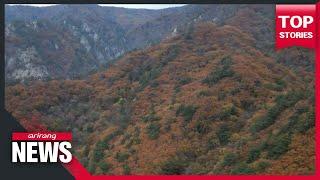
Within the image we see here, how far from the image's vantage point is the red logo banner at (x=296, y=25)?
1622 cm

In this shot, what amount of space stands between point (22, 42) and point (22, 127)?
826 inches

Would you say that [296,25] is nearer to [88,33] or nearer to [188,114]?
[188,114]

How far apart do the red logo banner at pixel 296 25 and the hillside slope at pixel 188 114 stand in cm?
Result: 302

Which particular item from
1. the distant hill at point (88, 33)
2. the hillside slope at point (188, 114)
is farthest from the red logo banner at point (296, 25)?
the distant hill at point (88, 33)

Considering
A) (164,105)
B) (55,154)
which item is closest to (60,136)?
(55,154)

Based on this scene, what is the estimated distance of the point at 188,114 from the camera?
897 inches

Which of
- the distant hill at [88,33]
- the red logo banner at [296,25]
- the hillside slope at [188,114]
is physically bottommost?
the hillside slope at [188,114]

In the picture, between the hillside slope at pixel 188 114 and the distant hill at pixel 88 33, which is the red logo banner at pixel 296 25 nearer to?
the hillside slope at pixel 188 114

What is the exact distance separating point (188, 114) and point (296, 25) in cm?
742

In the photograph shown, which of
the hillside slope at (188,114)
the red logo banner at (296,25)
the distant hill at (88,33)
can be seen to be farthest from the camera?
the distant hill at (88,33)

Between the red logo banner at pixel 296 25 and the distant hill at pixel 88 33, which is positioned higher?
the distant hill at pixel 88 33

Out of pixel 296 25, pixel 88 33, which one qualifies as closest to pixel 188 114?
pixel 296 25

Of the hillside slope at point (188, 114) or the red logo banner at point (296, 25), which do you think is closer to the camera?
the red logo banner at point (296, 25)

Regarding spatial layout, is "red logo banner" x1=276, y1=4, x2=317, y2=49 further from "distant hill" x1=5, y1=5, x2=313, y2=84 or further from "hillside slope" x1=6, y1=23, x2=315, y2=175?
"distant hill" x1=5, y1=5, x2=313, y2=84
